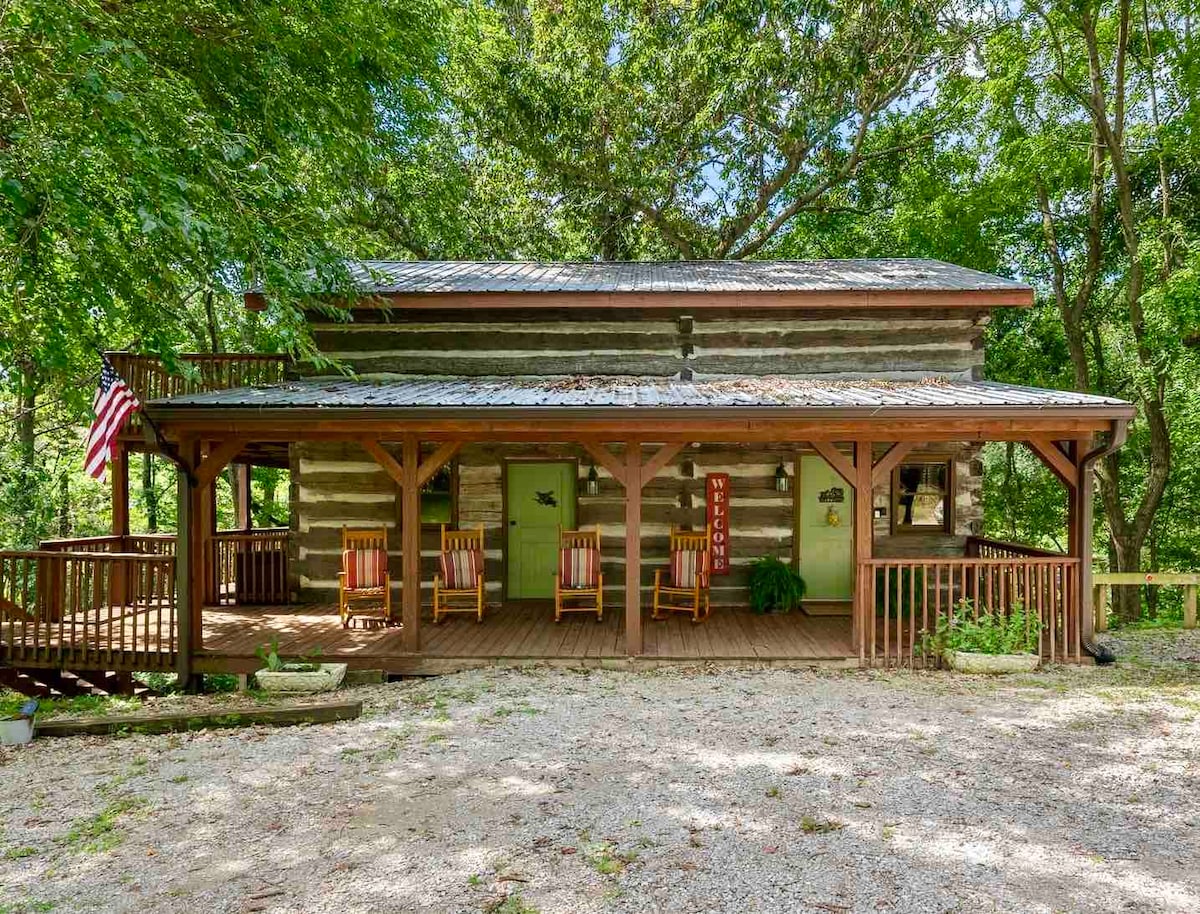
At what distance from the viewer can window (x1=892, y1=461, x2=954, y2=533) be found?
9.50 m

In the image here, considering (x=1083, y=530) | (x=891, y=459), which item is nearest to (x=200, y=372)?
(x=891, y=459)

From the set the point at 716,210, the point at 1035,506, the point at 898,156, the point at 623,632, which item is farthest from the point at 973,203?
the point at 623,632

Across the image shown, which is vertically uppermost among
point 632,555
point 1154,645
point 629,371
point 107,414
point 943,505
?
point 629,371

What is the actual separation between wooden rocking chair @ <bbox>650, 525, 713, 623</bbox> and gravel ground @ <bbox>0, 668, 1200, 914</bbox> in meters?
2.30

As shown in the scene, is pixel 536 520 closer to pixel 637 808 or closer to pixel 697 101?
pixel 637 808

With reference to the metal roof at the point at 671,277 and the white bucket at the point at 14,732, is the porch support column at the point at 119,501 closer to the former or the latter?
the metal roof at the point at 671,277

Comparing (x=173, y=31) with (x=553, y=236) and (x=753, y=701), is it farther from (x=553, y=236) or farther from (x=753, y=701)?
(x=553, y=236)

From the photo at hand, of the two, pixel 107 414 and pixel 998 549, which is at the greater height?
pixel 107 414

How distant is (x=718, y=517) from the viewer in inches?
368

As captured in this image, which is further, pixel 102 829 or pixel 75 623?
pixel 75 623

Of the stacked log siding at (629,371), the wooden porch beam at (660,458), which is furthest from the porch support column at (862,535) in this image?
the stacked log siding at (629,371)

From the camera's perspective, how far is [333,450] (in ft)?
30.9

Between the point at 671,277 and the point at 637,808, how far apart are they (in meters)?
8.14

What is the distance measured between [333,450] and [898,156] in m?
15.2
